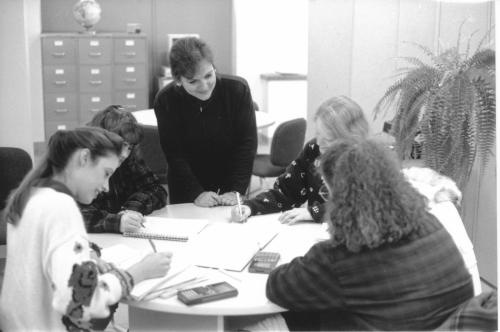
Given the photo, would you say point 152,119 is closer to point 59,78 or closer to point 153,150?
point 153,150

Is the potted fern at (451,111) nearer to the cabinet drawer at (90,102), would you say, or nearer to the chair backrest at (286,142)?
the chair backrest at (286,142)

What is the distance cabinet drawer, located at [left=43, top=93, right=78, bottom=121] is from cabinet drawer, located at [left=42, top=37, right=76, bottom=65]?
1.25ft

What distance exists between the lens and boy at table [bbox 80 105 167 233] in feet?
7.17

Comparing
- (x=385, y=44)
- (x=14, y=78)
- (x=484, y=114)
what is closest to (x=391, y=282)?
(x=484, y=114)

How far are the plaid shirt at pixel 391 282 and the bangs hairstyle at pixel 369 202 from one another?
3 centimetres

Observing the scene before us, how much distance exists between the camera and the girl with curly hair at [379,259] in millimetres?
1456

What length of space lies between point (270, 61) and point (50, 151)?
19.7 ft

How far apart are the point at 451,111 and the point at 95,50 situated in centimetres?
519

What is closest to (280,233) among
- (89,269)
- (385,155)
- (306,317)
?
(306,317)

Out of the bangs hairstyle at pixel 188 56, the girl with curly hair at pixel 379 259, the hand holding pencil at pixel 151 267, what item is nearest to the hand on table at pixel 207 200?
the bangs hairstyle at pixel 188 56

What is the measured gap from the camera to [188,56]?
2.43 metres

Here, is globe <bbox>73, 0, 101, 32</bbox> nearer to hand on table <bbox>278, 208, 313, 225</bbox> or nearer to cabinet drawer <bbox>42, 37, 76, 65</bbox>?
cabinet drawer <bbox>42, 37, 76, 65</bbox>

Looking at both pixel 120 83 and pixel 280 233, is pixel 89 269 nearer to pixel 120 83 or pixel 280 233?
pixel 280 233

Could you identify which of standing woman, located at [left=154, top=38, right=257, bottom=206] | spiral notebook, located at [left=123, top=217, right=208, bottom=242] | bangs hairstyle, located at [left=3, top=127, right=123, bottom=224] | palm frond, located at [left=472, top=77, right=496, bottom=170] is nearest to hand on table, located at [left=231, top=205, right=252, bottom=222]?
spiral notebook, located at [left=123, top=217, right=208, bottom=242]
